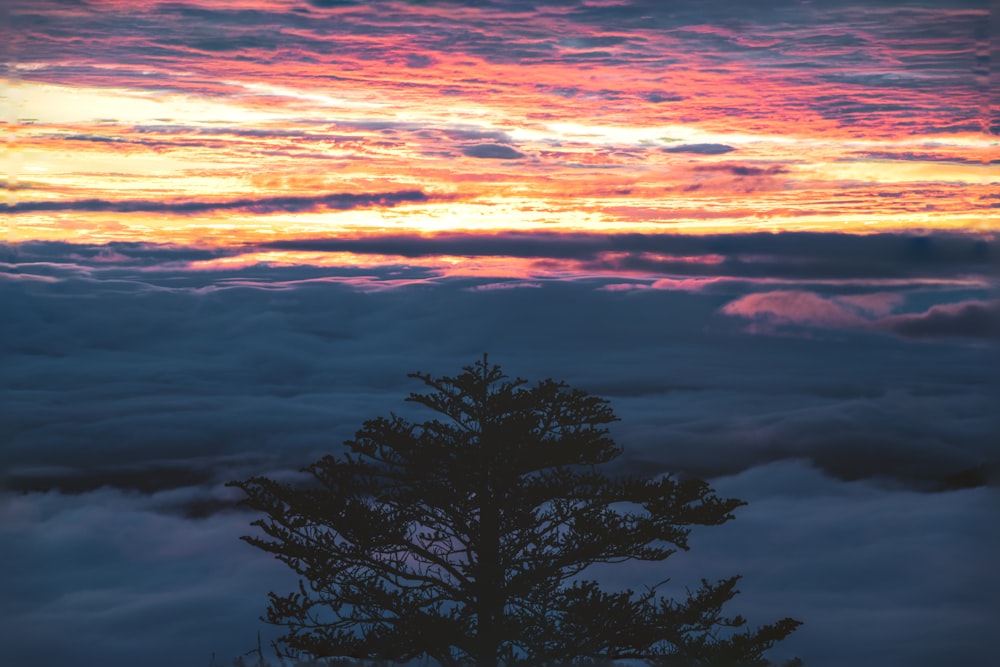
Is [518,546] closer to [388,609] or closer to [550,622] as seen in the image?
[550,622]

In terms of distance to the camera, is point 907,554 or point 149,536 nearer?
point 907,554

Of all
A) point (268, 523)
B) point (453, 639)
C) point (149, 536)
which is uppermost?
point (149, 536)

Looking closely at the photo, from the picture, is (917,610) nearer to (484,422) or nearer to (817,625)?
(817,625)

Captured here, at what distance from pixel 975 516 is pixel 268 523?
17187cm

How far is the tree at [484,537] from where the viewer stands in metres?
19.2

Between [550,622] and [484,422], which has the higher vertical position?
[484,422]

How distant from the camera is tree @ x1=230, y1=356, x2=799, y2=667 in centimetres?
1925

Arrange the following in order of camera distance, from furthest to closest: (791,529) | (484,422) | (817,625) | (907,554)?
(791,529) → (907,554) → (817,625) → (484,422)

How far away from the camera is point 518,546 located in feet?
64.0

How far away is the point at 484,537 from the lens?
19.4m

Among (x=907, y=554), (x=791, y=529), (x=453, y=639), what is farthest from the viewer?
(x=791, y=529)

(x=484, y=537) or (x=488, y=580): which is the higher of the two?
(x=484, y=537)

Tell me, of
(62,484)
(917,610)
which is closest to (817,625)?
(917,610)

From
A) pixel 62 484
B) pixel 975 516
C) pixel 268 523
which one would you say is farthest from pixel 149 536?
pixel 268 523
